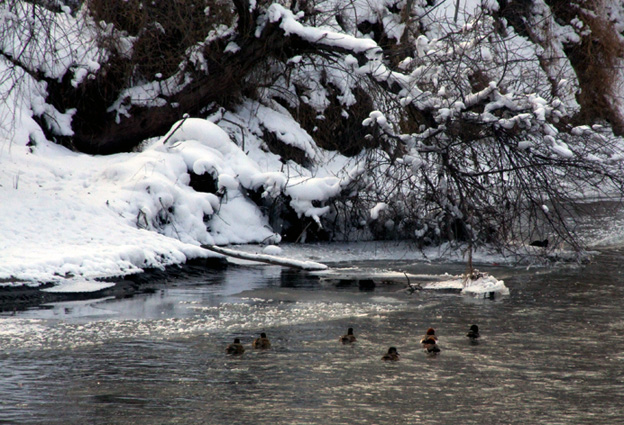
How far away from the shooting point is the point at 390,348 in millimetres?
7207

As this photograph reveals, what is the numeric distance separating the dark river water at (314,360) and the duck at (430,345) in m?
0.10

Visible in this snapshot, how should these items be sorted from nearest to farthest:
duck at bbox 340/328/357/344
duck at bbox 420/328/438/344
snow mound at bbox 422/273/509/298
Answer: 1. duck at bbox 420/328/438/344
2. duck at bbox 340/328/357/344
3. snow mound at bbox 422/273/509/298

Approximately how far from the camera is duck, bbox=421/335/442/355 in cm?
747

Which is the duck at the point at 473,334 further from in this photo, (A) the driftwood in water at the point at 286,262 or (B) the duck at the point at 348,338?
(A) the driftwood in water at the point at 286,262

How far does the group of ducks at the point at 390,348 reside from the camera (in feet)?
23.6

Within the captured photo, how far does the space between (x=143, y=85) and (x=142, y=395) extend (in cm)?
1147

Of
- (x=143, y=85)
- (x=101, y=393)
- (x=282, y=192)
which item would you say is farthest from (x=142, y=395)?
(x=143, y=85)

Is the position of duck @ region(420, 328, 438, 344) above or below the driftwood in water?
below

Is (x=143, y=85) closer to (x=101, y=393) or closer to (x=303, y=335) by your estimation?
(x=303, y=335)

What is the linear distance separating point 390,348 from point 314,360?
0.67m

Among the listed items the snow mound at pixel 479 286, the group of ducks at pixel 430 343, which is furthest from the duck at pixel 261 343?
the snow mound at pixel 479 286

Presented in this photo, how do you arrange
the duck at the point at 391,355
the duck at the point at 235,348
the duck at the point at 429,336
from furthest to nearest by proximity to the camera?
the duck at the point at 429,336, the duck at the point at 235,348, the duck at the point at 391,355

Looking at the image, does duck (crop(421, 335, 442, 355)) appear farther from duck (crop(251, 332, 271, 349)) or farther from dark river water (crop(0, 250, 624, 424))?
duck (crop(251, 332, 271, 349))

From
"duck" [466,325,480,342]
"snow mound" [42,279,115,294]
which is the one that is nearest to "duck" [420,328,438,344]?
"duck" [466,325,480,342]
